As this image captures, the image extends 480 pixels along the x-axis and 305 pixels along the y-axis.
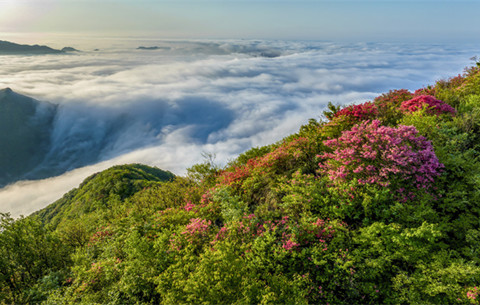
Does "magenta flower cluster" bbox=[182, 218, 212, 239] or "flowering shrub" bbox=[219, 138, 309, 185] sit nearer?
"magenta flower cluster" bbox=[182, 218, 212, 239]

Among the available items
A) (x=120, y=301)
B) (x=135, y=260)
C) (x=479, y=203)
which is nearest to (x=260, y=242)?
(x=135, y=260)

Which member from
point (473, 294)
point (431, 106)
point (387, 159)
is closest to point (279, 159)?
point (387, 159)

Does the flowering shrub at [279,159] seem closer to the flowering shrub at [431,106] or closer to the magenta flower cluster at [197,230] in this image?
the magenta flower cluster at [197,230]

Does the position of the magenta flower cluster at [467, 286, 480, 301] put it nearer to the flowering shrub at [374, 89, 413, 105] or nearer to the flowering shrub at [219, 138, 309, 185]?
the flowering shrub at [219, 138, 309, 185]

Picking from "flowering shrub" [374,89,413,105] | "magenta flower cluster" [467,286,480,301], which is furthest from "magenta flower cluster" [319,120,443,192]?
"flowering shrub" [374,89,413,105]

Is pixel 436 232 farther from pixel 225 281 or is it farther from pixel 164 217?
pixel 164 217

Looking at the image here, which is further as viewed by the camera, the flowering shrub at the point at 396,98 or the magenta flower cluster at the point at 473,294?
the flowering shrub at the point at 396,98

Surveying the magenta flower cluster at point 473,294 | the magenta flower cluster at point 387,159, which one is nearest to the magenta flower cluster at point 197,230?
the magenta flower cluster at point 387,159

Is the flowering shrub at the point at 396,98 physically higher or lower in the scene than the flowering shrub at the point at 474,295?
higher
